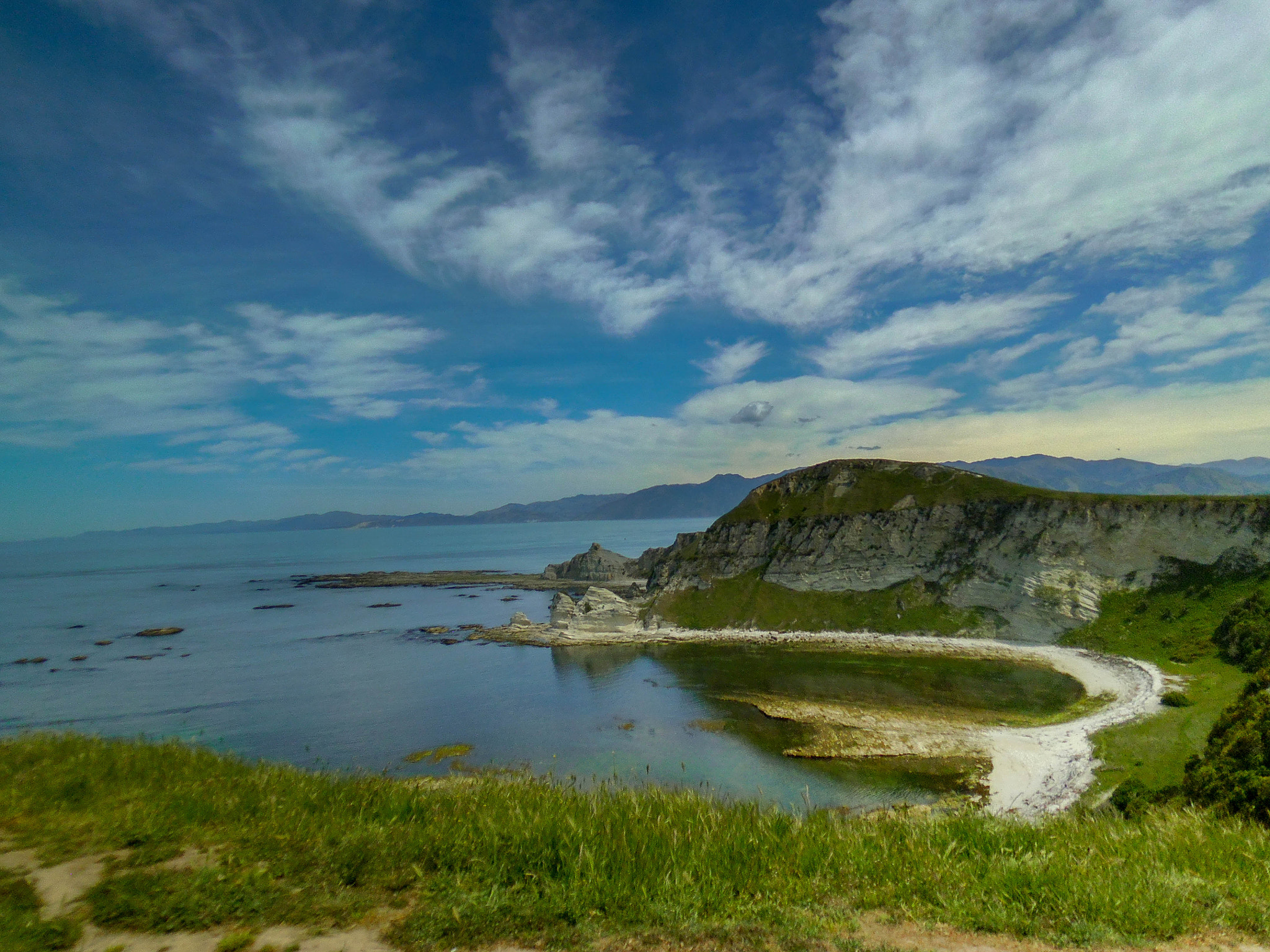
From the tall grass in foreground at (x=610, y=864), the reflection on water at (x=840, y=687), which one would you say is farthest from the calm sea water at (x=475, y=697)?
the tall grass in foreground at (x=610, y=864)

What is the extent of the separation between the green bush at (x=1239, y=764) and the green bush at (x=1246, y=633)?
29.4 m

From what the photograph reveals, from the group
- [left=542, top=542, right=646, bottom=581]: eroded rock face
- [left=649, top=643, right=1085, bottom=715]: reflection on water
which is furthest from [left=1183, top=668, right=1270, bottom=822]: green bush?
[left=542, top=542, right=646, bottom=581]: eroded rock face

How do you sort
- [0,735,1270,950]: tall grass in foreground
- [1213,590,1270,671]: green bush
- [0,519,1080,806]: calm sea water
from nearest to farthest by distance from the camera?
[0,735,1270,950]: tall grass in foreground
[0,519,1080,806]: calm sea water
[1213,590,1270,671]: green bush

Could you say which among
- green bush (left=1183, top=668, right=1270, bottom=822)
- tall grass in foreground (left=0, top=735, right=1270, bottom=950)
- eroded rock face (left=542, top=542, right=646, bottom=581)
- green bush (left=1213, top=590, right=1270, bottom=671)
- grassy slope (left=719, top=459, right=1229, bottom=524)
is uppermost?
grassy slope (left=719, top=459, right=1229, bottom=524)

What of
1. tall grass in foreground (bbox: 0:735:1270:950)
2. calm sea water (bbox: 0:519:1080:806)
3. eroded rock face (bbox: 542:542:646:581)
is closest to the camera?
tall grass in foreground (bbox: 0:735:1270:950)

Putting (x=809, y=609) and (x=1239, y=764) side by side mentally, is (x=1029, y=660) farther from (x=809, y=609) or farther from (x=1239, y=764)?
(x=1239, y=764)

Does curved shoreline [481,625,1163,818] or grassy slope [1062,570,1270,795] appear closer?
curved shoreline [481,625,1163,818]

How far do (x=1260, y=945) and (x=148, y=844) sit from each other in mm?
12957

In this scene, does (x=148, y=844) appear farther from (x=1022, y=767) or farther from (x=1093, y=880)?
(x=1022, y=767)

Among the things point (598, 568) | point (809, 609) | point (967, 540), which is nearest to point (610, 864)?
point (809, 609)

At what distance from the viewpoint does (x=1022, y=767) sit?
34.7 metres

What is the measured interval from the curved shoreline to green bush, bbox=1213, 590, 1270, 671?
535 centimetres

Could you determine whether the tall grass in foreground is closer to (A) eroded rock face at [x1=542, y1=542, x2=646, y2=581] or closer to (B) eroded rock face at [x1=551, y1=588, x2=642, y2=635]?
(B) eroded rock face at [x1=551, y1=588, x2=642, y2=635]

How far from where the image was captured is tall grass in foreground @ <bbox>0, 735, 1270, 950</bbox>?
20.2 ft
